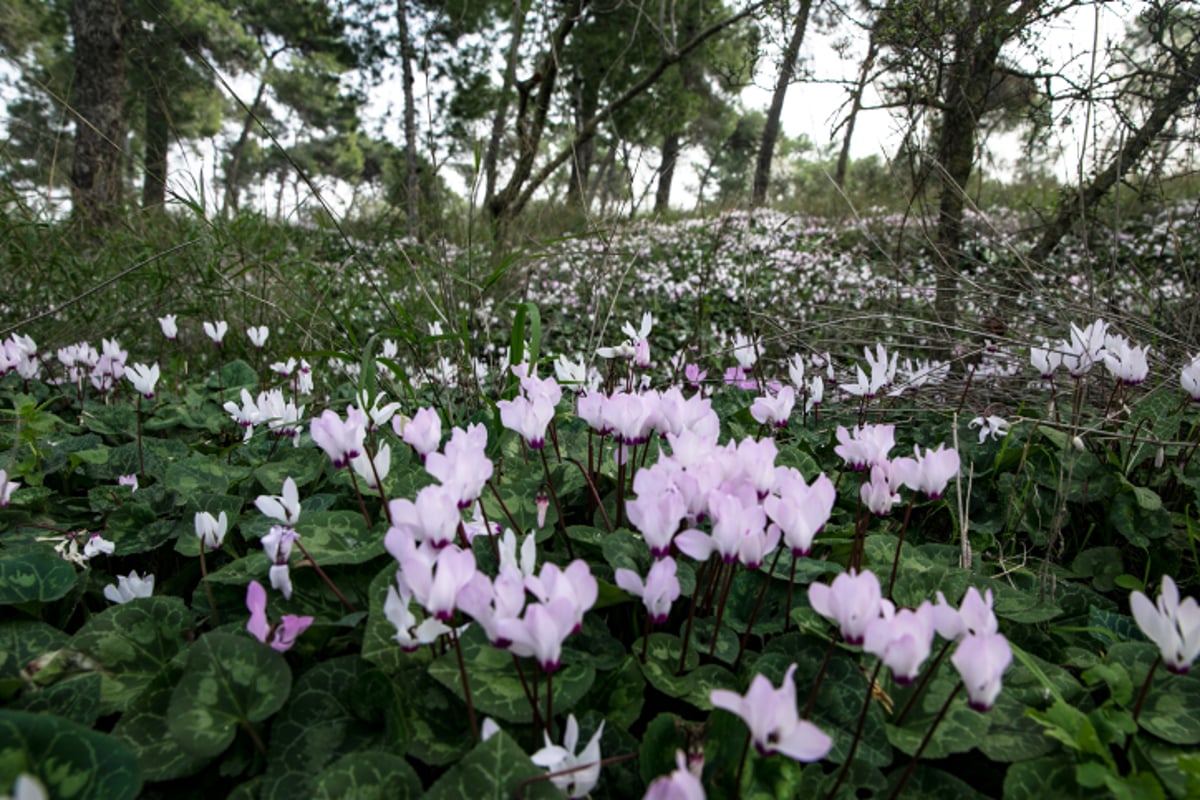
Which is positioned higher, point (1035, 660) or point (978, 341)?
point (978, 341)

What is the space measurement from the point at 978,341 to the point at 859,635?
2751 mm

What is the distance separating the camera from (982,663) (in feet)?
2.28

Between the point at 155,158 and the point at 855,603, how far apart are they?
4503mm

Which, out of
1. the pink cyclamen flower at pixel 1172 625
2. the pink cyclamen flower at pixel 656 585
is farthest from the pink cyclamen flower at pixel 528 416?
the pink cyclamen flower at pixel 1172 625

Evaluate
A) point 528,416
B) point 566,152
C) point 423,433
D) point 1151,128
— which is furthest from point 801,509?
point 566,152

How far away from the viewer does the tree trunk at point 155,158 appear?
2476 millimetres

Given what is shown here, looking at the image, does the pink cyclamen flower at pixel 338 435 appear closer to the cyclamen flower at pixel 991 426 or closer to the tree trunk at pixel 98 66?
the cyclamen flower at pixel 991 426

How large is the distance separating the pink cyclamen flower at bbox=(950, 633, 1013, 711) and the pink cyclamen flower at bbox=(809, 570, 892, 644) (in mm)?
90

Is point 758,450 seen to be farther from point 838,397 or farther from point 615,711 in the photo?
point 838,397

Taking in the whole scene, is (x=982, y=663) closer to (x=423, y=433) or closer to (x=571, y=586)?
(x=571, y=586)

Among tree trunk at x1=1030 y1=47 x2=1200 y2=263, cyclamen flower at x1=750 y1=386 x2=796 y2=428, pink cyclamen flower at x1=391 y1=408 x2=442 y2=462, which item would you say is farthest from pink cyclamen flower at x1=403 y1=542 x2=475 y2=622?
tree trunk at x1=1030 y1=47 x2=1200 y2=263

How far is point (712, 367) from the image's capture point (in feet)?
14.2

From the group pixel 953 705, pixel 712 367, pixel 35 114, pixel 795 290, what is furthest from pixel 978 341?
pixel 35 114

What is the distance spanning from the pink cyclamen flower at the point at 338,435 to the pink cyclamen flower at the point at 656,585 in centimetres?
52
